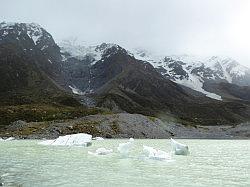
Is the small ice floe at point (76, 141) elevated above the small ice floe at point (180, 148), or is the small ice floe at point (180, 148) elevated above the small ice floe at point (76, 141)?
the small ice floe at point (76, 141)

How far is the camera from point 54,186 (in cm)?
2744

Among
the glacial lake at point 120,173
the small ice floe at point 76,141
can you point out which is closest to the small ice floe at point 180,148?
the glacial lake at point 120,173

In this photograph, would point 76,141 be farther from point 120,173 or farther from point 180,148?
point 120,173

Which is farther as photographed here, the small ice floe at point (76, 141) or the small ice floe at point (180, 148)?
the small ice floe at point (76, 141)

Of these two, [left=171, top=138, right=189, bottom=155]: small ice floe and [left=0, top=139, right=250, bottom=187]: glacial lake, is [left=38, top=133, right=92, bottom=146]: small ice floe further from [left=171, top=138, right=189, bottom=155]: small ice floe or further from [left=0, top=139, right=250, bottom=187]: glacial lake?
[left=0, top=139, right=250, bottom=187]: glacial lake

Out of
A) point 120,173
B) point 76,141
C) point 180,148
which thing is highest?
point 76,141

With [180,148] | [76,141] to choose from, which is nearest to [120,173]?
[180,148]

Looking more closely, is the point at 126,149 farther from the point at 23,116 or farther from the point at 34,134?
the point at 23,116

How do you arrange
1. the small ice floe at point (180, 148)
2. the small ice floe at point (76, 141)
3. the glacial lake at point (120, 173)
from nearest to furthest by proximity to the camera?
the glacial lake at point (120, 173) → the small ice floe at point (180, 148) → the small ice floe at point (76, 141)

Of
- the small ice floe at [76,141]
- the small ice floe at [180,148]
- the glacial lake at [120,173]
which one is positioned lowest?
the glacial lake at [120,173]

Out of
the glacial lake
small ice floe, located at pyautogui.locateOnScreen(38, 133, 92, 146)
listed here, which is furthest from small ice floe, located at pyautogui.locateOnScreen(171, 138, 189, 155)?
small ice floe, located at pyautogui.locateOnScreen(38, 133, 92, 146)

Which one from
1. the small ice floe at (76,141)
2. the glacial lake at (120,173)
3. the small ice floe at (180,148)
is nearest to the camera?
the glacial lake at (120,173)

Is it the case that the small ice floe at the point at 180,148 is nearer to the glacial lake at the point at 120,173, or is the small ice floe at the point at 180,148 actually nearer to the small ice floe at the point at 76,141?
the glacial lake at the point at 120,173

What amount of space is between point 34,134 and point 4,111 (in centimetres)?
5959
